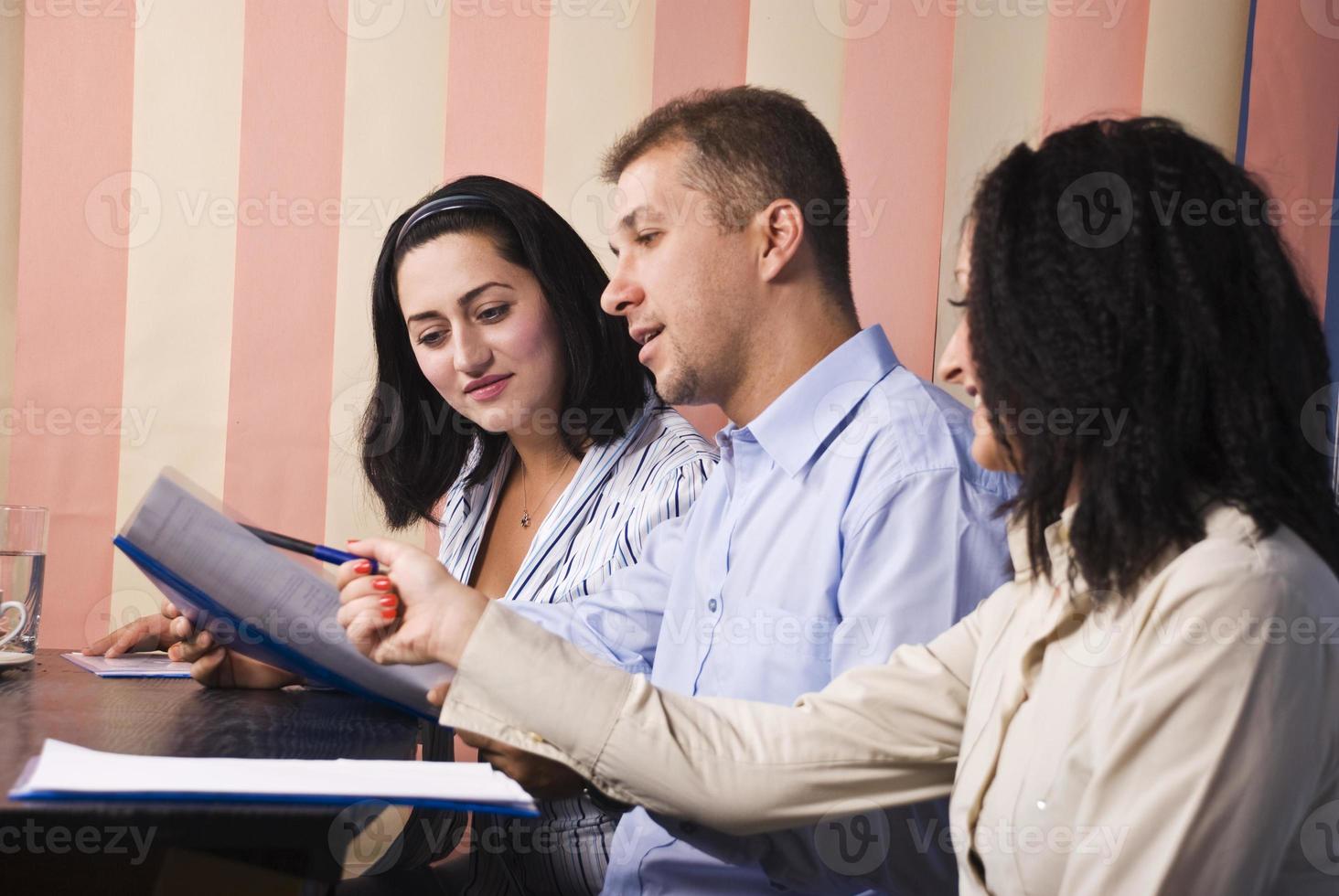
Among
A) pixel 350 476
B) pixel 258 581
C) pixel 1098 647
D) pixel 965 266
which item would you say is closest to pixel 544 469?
pixel 350 476

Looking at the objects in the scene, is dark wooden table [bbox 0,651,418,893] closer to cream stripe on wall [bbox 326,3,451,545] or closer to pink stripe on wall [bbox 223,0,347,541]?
pink stripe on wall [bbox 223,0,347,541]

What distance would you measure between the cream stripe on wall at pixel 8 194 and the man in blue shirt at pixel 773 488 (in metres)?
1.07

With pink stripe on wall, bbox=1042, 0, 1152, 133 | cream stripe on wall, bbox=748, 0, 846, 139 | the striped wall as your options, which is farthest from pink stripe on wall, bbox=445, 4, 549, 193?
pink stripe on wall, bbox=1042, 0, 1152, 133

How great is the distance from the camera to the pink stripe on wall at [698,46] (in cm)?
186

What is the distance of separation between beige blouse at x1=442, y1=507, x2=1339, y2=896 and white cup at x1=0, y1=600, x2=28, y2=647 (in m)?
0.72

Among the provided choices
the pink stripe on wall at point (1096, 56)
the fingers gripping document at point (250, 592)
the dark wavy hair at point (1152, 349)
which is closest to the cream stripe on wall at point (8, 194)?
the fingers gripping document at point (250, 592)

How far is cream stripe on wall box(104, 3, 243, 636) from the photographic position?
6.40 ft

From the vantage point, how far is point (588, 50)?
1896 millimetres

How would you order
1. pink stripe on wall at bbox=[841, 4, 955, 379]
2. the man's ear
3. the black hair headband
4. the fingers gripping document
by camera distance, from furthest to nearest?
1. pink stripe on wall at bbox=[841, 4, 955, 379]
2. the black hair headband
3. the man's ear
4. the fingers gripping document

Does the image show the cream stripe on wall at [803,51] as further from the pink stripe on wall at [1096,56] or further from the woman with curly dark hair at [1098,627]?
the woman with curly dark hair at [1098,627]

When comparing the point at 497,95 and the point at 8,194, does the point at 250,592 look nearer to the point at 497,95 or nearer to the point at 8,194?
the point at 497,95

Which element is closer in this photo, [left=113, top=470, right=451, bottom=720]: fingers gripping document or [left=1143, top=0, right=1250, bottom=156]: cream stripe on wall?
[left=113, top=470, right=451, bottom=720]: fingers gripping document

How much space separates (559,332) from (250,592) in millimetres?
723

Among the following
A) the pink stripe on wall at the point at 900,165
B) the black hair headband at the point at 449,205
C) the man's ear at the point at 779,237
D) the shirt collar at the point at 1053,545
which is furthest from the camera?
the pink stripe on wall at the point at 900,165
